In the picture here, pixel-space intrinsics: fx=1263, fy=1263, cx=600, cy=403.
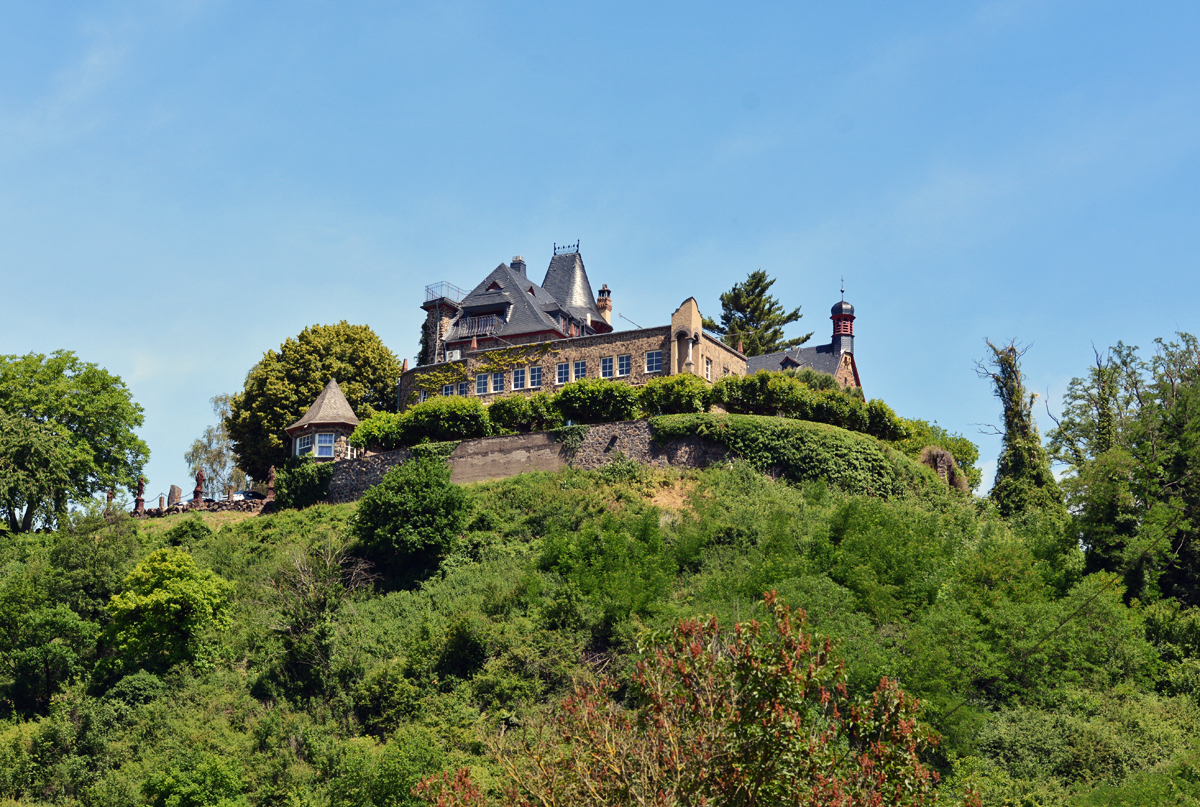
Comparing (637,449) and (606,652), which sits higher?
(637,449)

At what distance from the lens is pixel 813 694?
1800 cm

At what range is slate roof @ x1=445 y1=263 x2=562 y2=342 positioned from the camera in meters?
58.5

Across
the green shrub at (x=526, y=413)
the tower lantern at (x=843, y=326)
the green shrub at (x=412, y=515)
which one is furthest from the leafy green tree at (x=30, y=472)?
the tower lantern at (x=843, y=326)

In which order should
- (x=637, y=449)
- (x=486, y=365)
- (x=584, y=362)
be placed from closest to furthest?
(x=637, y=449) < (x=584, y=362) < (x=486, y=365)

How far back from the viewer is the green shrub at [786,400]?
163 ft

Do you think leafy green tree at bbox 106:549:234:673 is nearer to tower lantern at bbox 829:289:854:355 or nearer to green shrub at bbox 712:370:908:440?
green shrub at bbox 712:370:908:440

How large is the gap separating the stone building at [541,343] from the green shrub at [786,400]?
8.37 feet

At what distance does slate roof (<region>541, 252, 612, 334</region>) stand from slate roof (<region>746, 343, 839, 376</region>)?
7.82m

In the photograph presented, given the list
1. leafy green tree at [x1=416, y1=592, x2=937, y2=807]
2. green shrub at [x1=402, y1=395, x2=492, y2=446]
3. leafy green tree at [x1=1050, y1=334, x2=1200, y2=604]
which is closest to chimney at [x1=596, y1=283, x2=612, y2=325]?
green shrub at [x1=402, y1=395, x2=492, y2=446]

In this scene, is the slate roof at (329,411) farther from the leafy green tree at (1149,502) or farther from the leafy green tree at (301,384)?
the leafy green tree at (1149,502)

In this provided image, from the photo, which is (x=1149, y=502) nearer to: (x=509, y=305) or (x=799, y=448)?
(x=799, y=448)

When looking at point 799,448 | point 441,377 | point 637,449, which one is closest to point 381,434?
point 441,377

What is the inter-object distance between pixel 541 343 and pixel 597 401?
5923mm

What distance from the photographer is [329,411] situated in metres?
55.6
